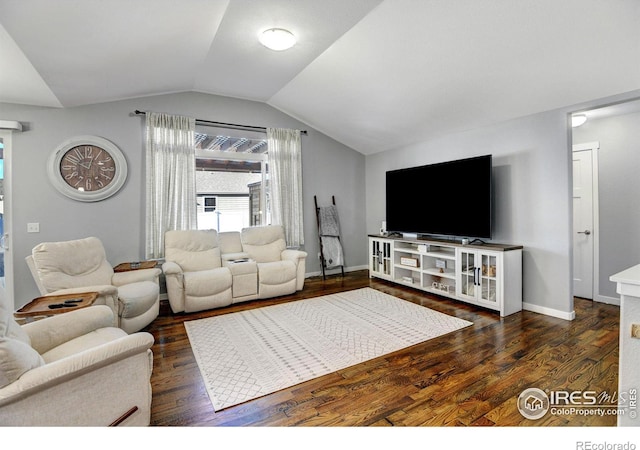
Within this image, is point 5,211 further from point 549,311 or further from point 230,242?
point 549,311

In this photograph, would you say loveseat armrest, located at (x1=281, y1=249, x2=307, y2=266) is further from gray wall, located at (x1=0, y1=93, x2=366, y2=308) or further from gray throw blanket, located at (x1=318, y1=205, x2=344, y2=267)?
gray wall, located at (x1=0, y1=93, x2=366, y2=308)

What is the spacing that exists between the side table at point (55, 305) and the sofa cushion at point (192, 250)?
1.52 meters

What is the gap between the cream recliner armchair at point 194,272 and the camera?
11.7 ft

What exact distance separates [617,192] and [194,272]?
520 cm

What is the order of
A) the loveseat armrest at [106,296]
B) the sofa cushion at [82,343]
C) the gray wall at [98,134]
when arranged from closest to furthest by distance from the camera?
the sofa cushion at [82,343], the loveseat armrest at [106,296], the gray wall at [98,134]

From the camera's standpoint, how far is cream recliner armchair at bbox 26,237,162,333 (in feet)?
9.26

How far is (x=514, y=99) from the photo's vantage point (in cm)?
328

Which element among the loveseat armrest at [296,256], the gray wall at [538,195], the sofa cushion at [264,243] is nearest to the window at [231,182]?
the sofa cushion at [264,243]

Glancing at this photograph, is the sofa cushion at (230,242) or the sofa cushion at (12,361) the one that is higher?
the sofa cushion at (230,242)

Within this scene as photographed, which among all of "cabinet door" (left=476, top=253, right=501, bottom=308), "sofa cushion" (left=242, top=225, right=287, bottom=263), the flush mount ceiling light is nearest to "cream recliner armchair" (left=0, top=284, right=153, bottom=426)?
the flush mount ceiling light

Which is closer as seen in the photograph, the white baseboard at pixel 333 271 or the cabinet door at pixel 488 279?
the cabinet door at pixel 488 279

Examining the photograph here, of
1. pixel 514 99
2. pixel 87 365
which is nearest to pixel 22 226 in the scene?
pixel 87 365

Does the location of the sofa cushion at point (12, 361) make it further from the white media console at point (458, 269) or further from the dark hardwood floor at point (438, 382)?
the white media console at point (458, 269)
